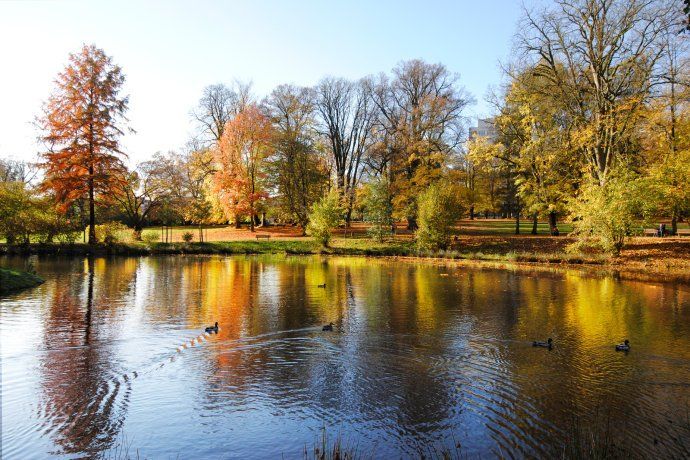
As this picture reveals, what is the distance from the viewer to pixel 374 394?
9336mm

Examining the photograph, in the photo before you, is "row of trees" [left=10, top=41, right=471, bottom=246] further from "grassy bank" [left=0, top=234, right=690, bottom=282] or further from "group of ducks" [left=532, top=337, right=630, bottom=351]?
"group of ducks" [left=532, top=337, right=630, bottom=351]

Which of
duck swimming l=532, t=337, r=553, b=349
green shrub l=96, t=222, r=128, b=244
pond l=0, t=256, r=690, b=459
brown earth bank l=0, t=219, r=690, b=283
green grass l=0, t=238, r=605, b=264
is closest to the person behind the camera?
pond l=0, t=256, r=690, b=459

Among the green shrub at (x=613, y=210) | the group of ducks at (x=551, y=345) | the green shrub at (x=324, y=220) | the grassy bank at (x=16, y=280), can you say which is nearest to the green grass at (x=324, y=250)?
the green shrub at (x=324, y=220)

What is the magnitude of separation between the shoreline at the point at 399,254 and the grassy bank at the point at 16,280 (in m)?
15.1

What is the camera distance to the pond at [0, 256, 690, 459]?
25.0 ft

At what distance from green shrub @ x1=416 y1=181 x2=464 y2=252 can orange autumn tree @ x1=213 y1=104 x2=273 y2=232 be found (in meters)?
20.8

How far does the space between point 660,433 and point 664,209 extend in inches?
1175

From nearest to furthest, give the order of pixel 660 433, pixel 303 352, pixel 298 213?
pixel 660 433 < pixel 303 352 < pixel 298 213

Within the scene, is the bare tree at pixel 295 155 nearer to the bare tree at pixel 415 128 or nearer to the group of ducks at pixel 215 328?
the bare tree at pixel 415 128

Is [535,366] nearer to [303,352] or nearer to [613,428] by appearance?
[613,428]

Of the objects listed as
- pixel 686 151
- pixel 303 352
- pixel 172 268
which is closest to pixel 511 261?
pixel 686 151

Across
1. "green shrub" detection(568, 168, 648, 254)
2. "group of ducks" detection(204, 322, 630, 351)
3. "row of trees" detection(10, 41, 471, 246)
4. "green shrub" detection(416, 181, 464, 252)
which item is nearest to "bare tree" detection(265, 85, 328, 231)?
"row of trees" detection(10, 41, 471, 246)

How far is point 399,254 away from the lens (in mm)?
39375

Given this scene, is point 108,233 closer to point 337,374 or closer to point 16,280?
point 16,280
